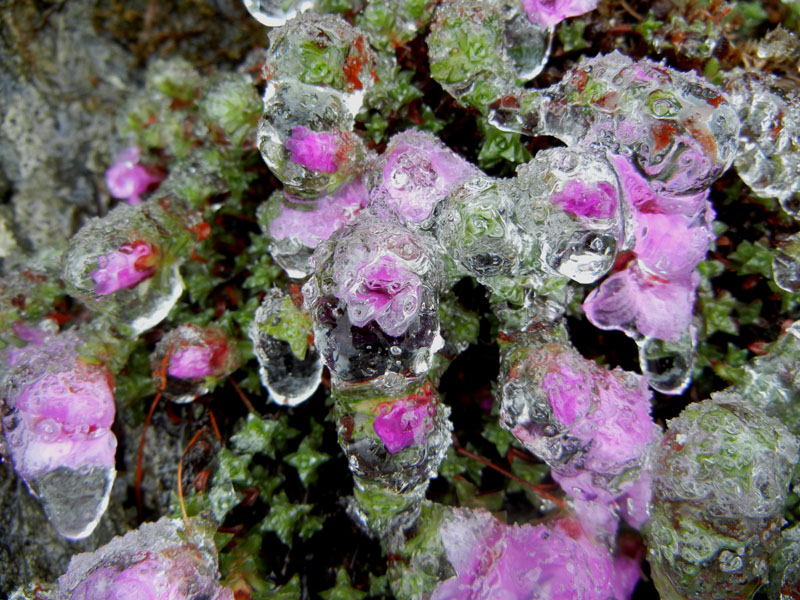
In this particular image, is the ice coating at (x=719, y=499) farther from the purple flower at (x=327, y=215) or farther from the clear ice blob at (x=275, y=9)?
the clear ice blob at (x=275, y=9)

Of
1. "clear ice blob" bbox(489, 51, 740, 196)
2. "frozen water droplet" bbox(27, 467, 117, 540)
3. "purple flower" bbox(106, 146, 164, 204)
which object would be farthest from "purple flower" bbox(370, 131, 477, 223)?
"purple flower" bbox(106, 146, 164, 204)

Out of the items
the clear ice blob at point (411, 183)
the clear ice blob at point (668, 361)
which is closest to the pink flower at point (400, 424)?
the clear ice blob at point (411, 183)

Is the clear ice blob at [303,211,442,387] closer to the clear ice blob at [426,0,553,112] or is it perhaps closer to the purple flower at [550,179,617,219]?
the purple flower at [550,179,617,219]

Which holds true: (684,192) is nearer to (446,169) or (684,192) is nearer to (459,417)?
(446,169)

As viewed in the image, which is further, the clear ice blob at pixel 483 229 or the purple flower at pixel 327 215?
the purple flower at pixel 327 215

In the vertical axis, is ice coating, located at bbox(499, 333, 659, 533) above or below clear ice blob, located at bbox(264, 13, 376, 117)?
below

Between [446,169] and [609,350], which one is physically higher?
[446,169]

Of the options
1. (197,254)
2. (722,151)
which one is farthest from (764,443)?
(197,254)
